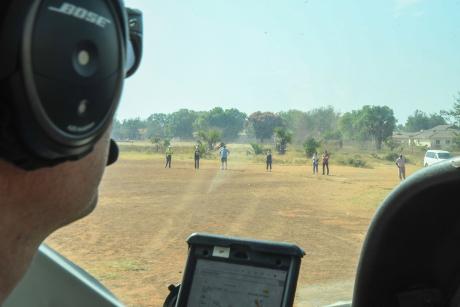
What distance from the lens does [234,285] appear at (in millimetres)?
1487

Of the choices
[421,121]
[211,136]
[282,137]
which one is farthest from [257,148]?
[421,121]

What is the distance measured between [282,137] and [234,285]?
1.91 metres

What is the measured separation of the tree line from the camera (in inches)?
99.0

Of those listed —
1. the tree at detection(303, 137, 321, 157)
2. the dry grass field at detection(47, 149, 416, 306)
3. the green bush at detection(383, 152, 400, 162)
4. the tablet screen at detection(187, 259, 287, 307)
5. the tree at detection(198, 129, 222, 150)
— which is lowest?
the dry grass field at detection(47, 149, 416, 306)

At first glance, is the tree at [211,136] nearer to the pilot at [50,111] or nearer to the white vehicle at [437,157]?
the white vehicle at [437,157]

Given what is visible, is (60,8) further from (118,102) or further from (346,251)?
(346,251)

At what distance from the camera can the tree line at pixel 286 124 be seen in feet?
8.25

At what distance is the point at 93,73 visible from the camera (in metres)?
0.70

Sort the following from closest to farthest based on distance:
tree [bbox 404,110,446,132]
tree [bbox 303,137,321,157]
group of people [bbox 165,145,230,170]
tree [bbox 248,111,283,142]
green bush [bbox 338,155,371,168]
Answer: tree [bbox 404,110,446,132]
tree [bbox 248,111,283,142]
tree [bbox 303,137,321,157]
group of people [bbox 165,145,230,170]
green bush [bbox 338,155,371,168]

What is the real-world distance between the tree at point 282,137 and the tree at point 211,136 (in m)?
0.32

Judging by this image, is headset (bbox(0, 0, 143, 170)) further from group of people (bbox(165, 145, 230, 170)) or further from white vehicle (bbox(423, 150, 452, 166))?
group of people (bbox(165, 145, 230, 170))

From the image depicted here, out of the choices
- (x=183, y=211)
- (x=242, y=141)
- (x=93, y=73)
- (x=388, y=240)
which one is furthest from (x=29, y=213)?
(x=183, y=211)

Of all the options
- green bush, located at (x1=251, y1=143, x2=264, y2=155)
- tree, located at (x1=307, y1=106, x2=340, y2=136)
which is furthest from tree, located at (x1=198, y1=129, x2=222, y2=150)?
tree, located at (x1=307, y1=106, x2=340, y2=136)

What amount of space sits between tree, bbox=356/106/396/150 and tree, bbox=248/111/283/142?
392 mm
